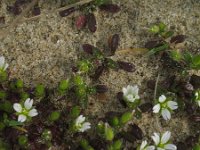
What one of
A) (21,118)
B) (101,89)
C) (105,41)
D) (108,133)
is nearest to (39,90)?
(21,118)

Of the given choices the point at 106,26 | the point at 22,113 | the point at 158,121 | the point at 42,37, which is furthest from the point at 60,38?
the point at 158,121

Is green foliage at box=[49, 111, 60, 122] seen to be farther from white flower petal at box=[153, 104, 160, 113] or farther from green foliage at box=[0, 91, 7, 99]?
white flower petal at box=[153, 104, 160, 113]

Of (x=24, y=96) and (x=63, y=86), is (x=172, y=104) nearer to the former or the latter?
(x=63, y=86)

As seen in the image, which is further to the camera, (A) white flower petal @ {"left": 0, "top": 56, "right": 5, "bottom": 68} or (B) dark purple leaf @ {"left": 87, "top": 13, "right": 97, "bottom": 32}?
(B) dark purple leaf @ {"left": 87, "top": 13, "right": 97, "bottom": 32}

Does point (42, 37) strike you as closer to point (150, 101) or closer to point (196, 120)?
point (150, 101)

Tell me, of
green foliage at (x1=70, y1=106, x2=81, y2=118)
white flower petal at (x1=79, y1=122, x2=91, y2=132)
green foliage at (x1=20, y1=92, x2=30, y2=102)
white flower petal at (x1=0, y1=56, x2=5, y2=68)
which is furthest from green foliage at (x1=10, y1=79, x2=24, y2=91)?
white flower petal at (x1=79, y1=122, x2=91, y2=132)

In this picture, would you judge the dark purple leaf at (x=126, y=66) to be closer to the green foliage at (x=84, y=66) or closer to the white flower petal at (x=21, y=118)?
the green foliage at (x=84, y=66)

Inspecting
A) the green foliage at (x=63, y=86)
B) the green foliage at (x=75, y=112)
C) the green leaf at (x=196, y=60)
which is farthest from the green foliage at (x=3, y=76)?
the green leaf at (x=196, y=60)
